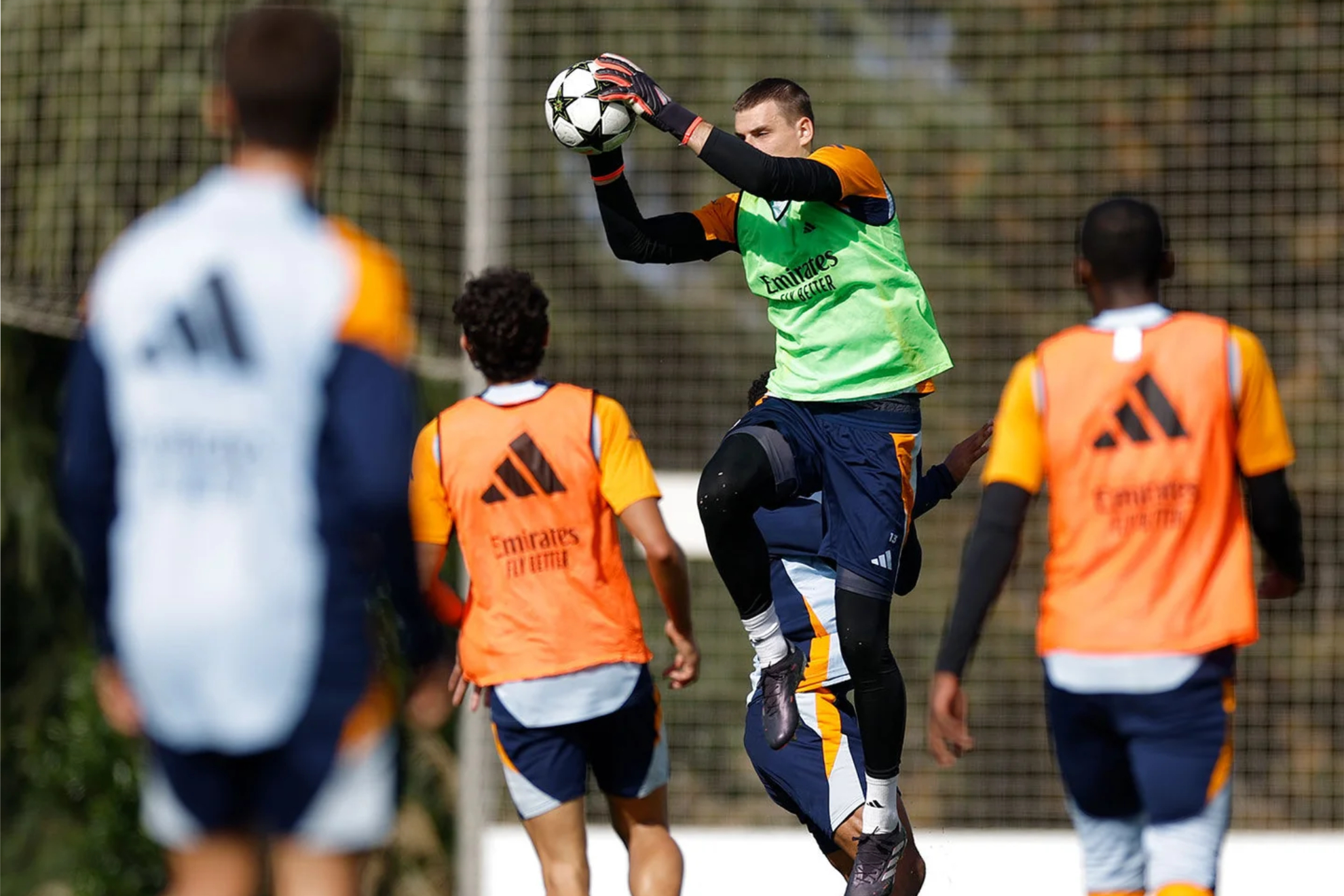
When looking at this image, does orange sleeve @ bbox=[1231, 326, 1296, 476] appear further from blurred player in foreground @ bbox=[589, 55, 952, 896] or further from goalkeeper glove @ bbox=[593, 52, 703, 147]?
goalkeeper glove @ bbox=[593, 52, 703, 147]

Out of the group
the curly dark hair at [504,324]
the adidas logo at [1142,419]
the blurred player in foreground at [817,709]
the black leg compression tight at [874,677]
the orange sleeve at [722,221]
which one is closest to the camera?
the adidas logo at [1142,419]

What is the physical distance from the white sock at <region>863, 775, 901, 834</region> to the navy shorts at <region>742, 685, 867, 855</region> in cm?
9

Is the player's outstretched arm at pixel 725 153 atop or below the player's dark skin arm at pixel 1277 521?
atop

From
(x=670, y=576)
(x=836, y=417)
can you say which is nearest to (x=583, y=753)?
(x=670, y=576)

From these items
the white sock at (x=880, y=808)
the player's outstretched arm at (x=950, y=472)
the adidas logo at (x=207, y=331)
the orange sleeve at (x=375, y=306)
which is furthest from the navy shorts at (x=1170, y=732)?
the adidas logo at (x=207, y=331)

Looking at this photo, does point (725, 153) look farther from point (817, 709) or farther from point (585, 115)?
point (817, 709)

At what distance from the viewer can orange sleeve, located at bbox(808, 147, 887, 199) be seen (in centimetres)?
549

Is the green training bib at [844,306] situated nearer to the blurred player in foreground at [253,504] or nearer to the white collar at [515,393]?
the white collar at [515,393]

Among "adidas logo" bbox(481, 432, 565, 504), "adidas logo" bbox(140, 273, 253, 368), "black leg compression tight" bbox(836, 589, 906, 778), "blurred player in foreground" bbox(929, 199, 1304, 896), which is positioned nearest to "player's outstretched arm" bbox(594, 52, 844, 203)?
"adidas logo" bbox(481, 432, 565, 504)

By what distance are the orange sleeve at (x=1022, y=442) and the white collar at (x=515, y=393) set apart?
5.40 ft

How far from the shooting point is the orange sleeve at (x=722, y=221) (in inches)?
234

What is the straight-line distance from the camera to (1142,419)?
158 inches

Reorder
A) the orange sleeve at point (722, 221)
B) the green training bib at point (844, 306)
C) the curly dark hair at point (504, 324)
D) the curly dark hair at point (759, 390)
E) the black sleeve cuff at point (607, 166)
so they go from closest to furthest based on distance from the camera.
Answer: the curly dark hair at point (504, 324) → the green training bib at point (844, 306) → the black sleeve cuff at point (607, 166) → the orange sleeve at point (722, 221) → the curly dark hair at point (759, 390)

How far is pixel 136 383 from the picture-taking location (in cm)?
314
